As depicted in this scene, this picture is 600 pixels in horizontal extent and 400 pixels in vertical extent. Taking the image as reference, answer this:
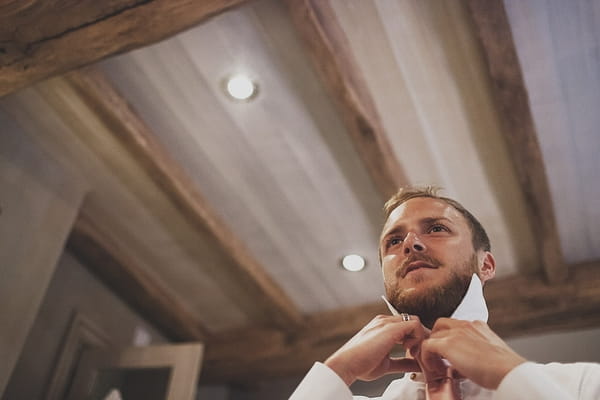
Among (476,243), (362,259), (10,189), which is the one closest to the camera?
(476,243)

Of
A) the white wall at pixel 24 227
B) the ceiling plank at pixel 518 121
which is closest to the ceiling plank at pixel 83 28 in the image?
the white wall at pixel 24 227

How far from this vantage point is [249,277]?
3.84 meters

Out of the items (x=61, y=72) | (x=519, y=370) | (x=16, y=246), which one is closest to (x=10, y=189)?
(x=16, y=246)

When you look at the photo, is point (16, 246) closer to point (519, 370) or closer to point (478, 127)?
point (478, 127)

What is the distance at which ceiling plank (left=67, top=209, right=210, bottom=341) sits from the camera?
3850 mm

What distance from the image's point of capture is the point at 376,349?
123 cm

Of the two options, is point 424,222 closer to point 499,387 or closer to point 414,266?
point 414,266

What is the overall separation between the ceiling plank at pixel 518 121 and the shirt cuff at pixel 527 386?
1.67m

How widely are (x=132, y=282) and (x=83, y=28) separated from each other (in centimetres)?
225

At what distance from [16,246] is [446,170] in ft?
7.22

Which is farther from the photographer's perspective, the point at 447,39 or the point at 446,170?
the point at 446,170

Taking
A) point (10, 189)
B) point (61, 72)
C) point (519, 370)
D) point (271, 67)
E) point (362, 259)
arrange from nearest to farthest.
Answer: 1. point (519, 370)
2. point (61, 72)
3. point (271, 67)
4. point (10, 189)
5. point (362, 259)

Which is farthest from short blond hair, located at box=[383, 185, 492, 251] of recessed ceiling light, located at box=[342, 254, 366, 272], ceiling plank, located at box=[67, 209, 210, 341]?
ceiling plank, located at box=[67, 209, 210, 341]

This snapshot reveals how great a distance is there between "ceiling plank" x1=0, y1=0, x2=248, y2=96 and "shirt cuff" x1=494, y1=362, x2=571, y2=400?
168 cm
